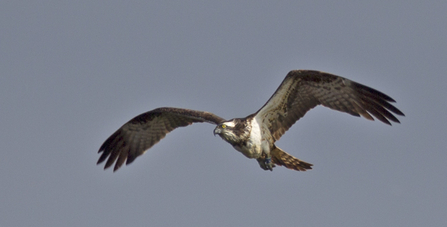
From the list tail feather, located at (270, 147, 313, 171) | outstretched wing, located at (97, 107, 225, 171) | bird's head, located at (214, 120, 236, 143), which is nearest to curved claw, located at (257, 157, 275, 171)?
tail feather, located at (270, 147, 313, 171)

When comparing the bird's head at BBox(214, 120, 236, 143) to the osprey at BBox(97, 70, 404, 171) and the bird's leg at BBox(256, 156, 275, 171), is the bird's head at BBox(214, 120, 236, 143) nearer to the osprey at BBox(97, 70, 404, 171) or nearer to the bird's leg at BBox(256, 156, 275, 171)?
the osprey at BBox(97, 70, 404, 171)

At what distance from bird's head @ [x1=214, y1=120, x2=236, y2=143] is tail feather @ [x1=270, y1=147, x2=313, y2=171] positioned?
1346 millimetres

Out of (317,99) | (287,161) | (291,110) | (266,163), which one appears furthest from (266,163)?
(317,99)

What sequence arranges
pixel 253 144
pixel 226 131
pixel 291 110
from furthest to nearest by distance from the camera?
1. pixel 291 110
2. pixel 253 144
3. pixel 226 131

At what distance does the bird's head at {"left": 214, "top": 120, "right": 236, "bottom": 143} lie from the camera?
13.4m

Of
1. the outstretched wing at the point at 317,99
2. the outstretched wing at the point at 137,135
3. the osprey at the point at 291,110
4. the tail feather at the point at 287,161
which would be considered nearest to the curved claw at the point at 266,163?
the osprey at the point at 291,110

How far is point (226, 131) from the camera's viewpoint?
1345cm

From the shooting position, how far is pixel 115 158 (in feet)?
54.2

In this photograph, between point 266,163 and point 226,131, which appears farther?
point 266,163

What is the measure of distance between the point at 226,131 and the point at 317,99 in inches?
91.0

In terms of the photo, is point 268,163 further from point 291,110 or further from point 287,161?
point 291,110

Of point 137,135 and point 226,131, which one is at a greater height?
point 137,135

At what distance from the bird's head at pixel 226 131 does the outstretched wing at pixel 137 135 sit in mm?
2771

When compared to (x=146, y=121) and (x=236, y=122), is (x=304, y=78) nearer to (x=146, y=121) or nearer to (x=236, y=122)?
(x=236, y=122)
